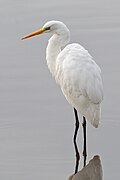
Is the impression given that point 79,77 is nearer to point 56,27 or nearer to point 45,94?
point 56,27

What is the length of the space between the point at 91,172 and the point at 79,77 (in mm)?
931

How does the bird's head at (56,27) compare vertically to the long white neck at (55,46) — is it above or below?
above

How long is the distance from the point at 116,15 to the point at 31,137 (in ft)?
14.0

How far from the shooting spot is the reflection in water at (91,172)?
630cm

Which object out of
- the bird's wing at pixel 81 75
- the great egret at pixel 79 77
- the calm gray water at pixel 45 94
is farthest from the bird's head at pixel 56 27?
the calm gray water at pixel 45 94

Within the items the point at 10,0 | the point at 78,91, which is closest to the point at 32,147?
the point at 78,91

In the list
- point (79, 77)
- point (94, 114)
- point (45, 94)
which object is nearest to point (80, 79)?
point (79, 77)

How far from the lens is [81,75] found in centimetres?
655

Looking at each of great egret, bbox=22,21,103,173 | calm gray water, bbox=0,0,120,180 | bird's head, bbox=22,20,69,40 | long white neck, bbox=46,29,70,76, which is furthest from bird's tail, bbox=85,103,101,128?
bird's head, bbox=22,20,69,40

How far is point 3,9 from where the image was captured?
11398 millimetres

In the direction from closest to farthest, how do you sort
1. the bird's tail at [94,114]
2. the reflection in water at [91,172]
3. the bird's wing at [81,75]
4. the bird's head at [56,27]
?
the reflection in water at [91,172] < the bird's wing at [81,75] < the bird's tail at [94,114] < the bird's head at [56,27]

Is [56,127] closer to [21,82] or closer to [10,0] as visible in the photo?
[21,82]

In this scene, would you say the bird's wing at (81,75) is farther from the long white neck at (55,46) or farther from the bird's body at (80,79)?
the long white neck at (55,46)

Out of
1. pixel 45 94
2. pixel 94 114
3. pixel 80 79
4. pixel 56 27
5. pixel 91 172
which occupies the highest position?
pixel 56 27
